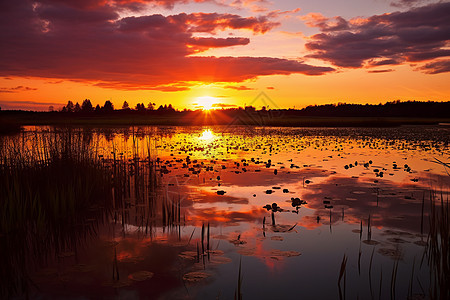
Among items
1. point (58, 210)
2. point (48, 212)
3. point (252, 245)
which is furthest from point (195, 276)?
point (48, 212)

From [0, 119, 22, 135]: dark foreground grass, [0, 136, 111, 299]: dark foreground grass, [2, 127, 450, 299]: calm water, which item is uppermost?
[0, 119, 22, 135]: dark foreground grass

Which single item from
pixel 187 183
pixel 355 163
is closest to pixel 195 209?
pixel 187 183

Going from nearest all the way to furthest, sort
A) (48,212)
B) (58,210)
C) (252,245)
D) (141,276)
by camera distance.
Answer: (141,276)
(252,245)
(58,210)
(48,212)

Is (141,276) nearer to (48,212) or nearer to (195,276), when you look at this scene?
(195,276)

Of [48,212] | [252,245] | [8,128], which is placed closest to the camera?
[252,245]

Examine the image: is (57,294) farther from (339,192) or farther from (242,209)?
(339,192)

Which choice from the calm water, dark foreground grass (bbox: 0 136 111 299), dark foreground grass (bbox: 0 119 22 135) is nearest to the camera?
the calm water

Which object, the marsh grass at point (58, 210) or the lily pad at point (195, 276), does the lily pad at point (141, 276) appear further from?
the lily pad at point (195, 276)

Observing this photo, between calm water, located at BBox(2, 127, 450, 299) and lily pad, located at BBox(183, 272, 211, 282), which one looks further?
lily pad, located at BBox(183, 272, 211, 282)

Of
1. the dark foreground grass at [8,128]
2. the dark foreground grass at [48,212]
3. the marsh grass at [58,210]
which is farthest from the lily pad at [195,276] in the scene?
the dark foreground grass at [8,128]

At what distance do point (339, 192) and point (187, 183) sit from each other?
Result: 5655 mm

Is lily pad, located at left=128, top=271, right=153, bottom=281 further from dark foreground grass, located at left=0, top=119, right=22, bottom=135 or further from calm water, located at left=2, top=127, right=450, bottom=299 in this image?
dark foreground grass, located at left=0, top=119, right=22, bottom=135

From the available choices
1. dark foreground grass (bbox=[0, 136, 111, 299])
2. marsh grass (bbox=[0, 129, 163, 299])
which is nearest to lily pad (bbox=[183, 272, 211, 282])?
marsh grass (bbox=[0, 129, 163, 299])

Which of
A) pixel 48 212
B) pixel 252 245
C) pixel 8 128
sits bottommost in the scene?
pixel 252 245
